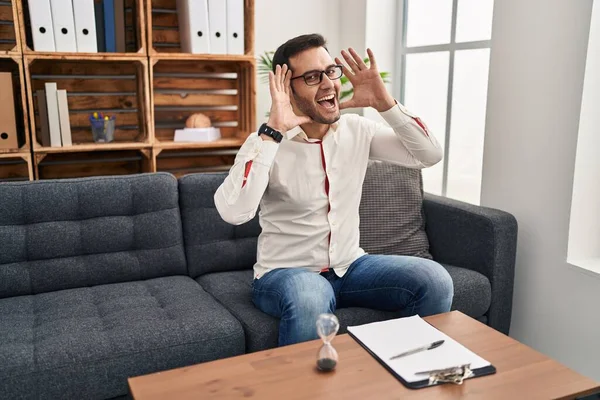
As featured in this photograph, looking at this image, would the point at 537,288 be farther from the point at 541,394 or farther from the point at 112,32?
the point at 112,32

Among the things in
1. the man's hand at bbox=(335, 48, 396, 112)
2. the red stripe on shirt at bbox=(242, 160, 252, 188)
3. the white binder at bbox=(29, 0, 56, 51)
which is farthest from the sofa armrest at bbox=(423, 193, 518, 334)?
the white binder at bbox=(29, 0, 56, 51)

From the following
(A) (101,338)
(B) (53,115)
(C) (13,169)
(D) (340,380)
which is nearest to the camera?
(D) (340,380)

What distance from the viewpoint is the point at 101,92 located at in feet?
9.88

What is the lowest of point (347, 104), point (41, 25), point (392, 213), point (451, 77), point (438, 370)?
point (438, 370)

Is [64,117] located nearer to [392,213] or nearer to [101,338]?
[101,338]

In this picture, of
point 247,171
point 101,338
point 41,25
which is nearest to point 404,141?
point 247,171

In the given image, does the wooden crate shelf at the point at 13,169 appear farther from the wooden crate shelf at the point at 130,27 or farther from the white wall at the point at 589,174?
the white wall at the point at 589,174

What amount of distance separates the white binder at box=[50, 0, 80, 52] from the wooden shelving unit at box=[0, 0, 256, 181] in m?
0.04

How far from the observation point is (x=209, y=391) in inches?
46.7

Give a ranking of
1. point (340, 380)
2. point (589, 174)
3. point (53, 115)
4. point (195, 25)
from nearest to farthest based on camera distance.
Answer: point (340, 380) < point (589, 174) < point (53, 115) < point (195, 25)

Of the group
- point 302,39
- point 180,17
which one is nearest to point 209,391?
point 302,39

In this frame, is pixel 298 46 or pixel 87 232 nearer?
pixel 298 46

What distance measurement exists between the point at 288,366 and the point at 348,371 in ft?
0.43

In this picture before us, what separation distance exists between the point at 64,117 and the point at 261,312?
1505 millimetres
